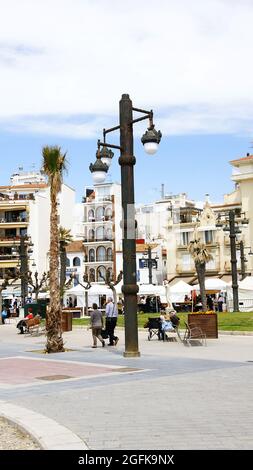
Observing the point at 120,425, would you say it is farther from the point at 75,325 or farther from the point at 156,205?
the point at 156,205

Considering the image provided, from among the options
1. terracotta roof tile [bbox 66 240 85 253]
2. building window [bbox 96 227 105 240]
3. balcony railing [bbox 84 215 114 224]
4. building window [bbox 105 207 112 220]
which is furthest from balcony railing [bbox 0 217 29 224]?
building window [bbox 105 207 112 220]

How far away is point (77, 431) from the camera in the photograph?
7121mm

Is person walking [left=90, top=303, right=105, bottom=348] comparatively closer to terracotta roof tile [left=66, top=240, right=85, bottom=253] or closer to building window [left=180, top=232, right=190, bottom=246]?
building window [left=180, top=232, right=190, bottom=246]

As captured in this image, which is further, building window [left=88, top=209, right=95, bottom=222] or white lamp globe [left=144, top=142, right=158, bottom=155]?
building window [left=88, top=209, right=95, bottom=222]

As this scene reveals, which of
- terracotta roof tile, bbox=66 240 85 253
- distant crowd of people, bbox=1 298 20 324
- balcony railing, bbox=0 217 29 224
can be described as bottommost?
distant crowd of people, bbox=1 298 20 324

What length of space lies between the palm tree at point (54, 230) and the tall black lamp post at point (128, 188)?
297cm

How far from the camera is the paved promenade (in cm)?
671

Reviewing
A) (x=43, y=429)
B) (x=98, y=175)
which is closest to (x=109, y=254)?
(x=98, y=175)

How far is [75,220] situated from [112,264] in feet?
45.2

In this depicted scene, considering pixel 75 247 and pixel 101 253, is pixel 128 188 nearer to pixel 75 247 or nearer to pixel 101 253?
pixel 101 253

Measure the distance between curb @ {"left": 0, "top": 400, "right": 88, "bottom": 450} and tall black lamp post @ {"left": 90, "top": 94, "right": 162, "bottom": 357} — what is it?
703cm

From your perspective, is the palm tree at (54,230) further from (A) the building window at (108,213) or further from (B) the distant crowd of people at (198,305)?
(A) the building window at (108,213)

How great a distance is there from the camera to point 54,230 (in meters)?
19.0
